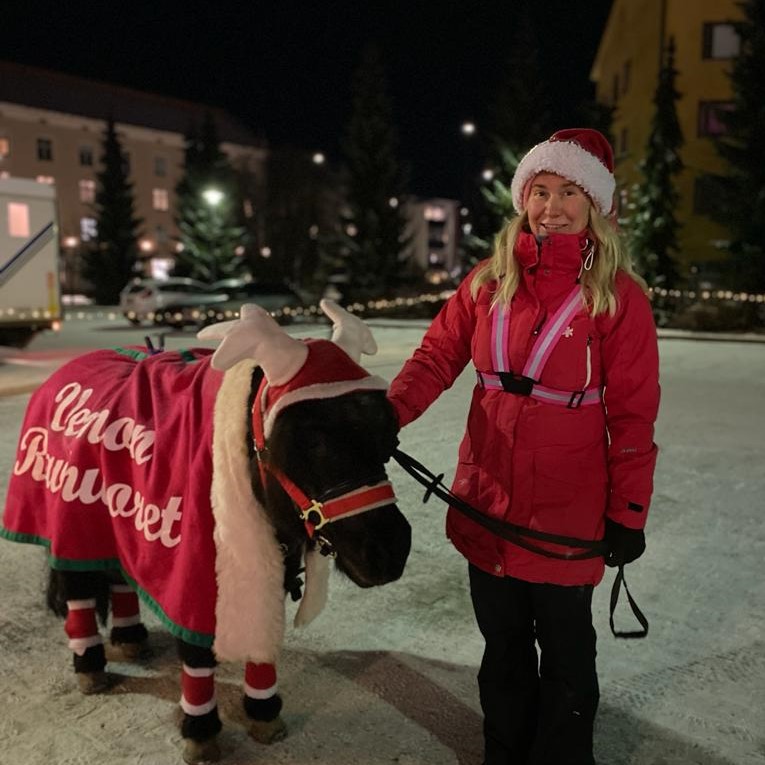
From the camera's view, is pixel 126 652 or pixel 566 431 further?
pixel 126 652

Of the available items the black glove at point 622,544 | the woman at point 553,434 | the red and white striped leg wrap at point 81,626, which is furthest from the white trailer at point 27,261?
the black glove at point 622,544

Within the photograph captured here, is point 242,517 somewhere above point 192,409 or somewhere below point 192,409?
below

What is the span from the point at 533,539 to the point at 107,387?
Result: 186cm

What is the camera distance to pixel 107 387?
322 centimetres

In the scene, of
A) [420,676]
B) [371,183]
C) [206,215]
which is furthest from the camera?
[206,215]

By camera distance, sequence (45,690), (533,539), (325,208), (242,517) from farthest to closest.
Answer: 1. (325,208)
2. (45,690)
3. (242,517)
4. (533,539)

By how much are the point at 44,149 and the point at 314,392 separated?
58.0 m

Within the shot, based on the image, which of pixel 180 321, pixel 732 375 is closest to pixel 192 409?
pixel 732 375

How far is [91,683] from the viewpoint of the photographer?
10.5ft

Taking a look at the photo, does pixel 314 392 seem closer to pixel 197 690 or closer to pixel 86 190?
pixel 197 690

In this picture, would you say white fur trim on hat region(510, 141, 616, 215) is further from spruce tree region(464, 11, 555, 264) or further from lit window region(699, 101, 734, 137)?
lit window region(699, 101, 734, 137)

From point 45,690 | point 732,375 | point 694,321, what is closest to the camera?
point 45,690

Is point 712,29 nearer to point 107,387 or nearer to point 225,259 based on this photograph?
point 225,259

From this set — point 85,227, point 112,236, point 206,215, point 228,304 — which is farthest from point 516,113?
point 85,227
